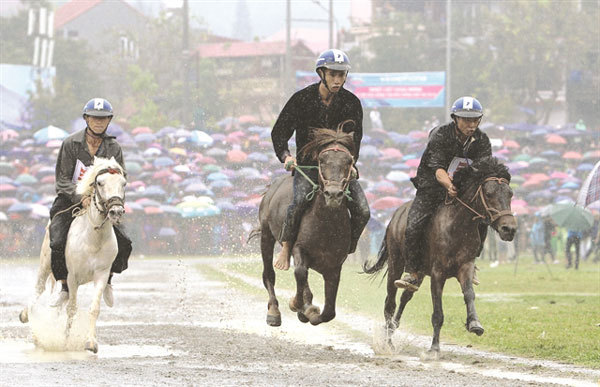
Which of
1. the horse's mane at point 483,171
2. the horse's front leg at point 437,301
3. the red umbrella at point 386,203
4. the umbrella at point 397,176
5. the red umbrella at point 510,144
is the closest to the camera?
the horse's mane at point 483,171

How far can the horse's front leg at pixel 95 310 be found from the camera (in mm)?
12922

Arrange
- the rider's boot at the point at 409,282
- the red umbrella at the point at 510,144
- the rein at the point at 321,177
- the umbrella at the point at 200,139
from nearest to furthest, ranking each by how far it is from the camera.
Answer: the rein at the point at 321,177
the rider's boot at the point at 409,282
the umbrella at the point at 200,139
the red umbrella at the point at 510,144

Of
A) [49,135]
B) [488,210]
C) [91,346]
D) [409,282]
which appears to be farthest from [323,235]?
[49,135]

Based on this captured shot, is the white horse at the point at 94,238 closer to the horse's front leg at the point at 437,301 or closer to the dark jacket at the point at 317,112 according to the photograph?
the dark jacket at the point at 317,112

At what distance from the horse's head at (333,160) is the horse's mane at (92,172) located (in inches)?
87.5

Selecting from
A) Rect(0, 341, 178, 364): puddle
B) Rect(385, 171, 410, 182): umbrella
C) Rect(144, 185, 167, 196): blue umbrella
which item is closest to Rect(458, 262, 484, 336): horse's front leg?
Rect(0, 341, 178, 364): puddle

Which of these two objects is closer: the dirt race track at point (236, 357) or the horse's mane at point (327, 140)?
the dirt race track at point (236, 357)

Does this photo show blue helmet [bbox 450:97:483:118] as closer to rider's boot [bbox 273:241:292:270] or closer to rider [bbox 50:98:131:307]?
rider's boot [bbox 273:241:292:270]

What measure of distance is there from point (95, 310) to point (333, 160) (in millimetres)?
3281

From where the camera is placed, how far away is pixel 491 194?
12.9 m

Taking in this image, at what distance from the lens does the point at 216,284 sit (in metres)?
29.1

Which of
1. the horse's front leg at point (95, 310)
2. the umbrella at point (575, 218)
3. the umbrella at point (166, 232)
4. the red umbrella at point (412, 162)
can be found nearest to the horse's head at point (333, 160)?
the horse's front leg at point (95, 310)

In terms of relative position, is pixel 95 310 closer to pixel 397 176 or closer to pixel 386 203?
pixel 386 203

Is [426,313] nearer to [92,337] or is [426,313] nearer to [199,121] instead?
[92,337]
